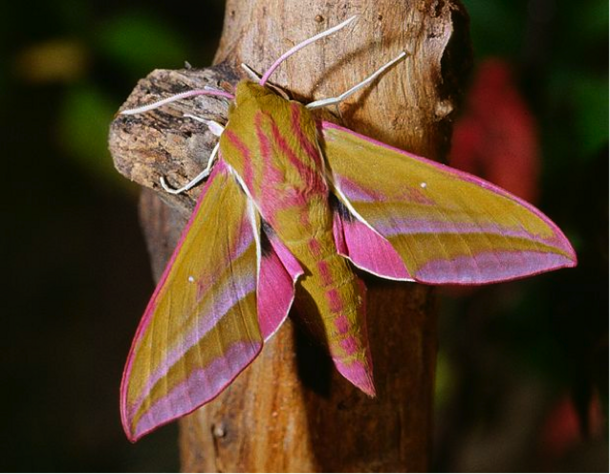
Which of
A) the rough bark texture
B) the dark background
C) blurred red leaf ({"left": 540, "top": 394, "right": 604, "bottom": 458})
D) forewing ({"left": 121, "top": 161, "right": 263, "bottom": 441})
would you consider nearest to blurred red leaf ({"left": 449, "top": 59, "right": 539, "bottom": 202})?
the dark background

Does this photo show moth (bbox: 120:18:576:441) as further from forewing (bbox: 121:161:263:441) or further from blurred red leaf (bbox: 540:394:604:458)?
blurred red leaf (bbox: 540:394:604:458)

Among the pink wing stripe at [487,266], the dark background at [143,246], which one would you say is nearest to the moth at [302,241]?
the pink wing stripe at [487,266]

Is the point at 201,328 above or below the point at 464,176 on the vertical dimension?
below

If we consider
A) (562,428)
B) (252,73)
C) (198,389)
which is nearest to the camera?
(198,389)

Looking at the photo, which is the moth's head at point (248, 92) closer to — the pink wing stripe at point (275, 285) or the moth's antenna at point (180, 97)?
the moth's antenna at point (180, 97)

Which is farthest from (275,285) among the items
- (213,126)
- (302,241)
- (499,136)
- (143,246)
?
(143,246)

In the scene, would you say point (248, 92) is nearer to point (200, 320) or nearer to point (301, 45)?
point (301, 45)

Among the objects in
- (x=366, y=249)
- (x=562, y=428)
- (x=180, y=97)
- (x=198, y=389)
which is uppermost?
(x=180, y=97)
